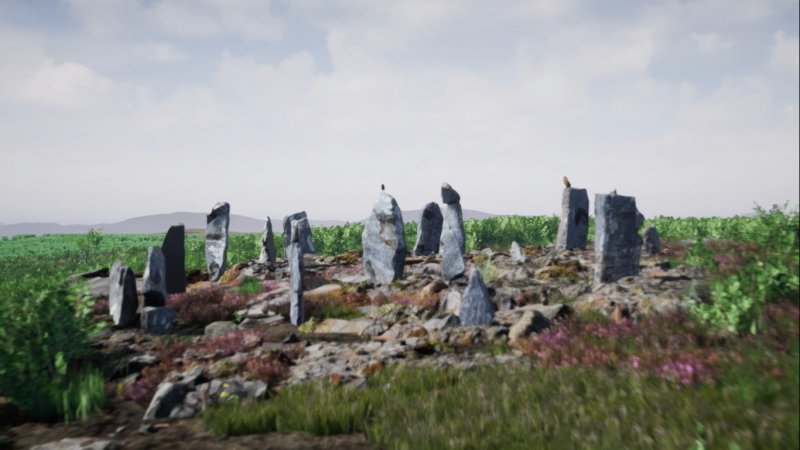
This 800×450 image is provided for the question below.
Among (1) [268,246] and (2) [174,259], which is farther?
(1) [268,246]

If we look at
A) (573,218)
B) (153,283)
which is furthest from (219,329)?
(573,218)

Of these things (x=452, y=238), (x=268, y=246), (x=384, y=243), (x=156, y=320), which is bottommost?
(x=156, y=320)

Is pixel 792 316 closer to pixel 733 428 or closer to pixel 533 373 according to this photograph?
pixel 733 428

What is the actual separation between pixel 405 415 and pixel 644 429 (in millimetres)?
2333


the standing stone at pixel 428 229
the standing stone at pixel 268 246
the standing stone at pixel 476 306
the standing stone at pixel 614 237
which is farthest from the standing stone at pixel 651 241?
the standing stone at pixel 268 246

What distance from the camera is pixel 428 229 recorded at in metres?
25.3

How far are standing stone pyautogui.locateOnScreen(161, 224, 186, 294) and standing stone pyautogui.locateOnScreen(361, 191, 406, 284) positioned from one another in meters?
5.51

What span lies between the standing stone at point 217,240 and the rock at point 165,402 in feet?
48.4

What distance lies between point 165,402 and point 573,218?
19776 mm

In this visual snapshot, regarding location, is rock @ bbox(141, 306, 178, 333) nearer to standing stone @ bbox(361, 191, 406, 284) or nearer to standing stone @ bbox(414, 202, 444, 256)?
standing stone @ bbox(361, 191, 406, 284)

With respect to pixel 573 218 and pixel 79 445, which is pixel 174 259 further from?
pixel 573 218

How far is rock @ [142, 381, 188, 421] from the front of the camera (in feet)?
21.2

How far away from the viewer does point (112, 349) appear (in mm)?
10031

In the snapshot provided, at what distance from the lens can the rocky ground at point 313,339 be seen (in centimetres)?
638
